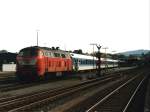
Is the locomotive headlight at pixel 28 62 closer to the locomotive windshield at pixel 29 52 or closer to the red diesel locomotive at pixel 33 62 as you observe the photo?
the red diesel locomotive at pixel 33 62

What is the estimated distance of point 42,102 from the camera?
1762 cm

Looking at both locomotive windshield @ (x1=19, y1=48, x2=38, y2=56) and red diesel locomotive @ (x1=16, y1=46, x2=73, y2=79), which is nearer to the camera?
red diesel locomotive @ (x1=16, y1=46, x2=73, y2=79)

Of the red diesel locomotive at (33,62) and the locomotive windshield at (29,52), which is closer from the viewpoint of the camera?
the red diesel locomotive at (33,62)

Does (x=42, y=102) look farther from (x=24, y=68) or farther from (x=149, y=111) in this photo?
(x=24, y=68)

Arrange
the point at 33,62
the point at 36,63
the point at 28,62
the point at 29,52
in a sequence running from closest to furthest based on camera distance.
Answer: the point at 36,63, the point at 33,62, the point at 28,62, the point at 29,52

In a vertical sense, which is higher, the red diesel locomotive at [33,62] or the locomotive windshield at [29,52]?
the locomotive windshield at [29,52]

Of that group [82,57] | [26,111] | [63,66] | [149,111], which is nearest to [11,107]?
[26,111]

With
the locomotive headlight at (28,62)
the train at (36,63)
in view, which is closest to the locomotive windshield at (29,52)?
the train at (36,63)

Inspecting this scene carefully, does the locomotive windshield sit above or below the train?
above

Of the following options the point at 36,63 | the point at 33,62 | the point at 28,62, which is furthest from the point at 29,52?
the point at 36,63

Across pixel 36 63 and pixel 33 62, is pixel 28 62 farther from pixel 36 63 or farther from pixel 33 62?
pixel 36 63

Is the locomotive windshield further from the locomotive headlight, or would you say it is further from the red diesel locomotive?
the locomotive headlight

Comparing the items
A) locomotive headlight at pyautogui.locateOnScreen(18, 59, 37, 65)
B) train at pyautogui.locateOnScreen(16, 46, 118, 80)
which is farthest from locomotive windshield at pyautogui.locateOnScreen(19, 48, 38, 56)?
locomotive headlight at pyautogui.locateOnScreen(18, 59, 37, 65)

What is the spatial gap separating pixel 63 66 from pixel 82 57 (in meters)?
18.1
